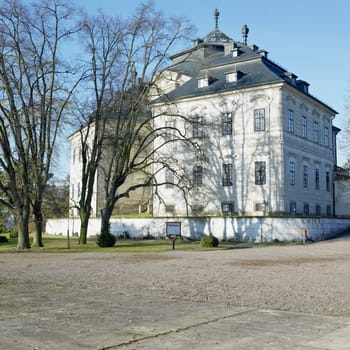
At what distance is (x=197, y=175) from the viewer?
51594mm

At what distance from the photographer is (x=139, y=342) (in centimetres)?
723

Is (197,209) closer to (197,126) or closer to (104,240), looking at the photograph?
(197,126)

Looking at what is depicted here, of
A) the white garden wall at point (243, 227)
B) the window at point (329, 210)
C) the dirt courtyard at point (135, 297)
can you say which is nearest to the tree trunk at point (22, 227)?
the white garden wall at point (243, 227)

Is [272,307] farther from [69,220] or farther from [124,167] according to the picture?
[69,220]

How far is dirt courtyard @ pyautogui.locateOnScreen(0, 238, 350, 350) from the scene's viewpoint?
7.98 m

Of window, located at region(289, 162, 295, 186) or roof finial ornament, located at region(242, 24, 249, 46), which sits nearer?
window, located at region(289, 162, 295, 186)

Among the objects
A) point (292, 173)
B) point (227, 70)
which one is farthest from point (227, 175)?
point (227, 70)

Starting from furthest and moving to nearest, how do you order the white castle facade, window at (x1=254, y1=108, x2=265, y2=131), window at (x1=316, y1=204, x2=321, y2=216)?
window at (x1=316, y1=204, x2=321, y2=216) < window at (x1=254, y1=108, x2=265, y2=131) < the white castle facade

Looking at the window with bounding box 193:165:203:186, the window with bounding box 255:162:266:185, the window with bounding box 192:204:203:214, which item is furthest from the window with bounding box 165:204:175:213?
the window with bounding box 255:162:266:185

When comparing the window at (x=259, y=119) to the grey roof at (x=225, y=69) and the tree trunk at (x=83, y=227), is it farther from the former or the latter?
the tree trunk at (x=83, y=227)

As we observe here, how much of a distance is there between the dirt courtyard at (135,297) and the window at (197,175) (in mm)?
31323

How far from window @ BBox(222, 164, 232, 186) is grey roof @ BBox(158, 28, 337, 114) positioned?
7.49m

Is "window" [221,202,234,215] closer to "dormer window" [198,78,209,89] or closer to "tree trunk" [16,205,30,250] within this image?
"dormer window" [198,78,209,89]

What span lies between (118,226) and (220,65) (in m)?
20.1
